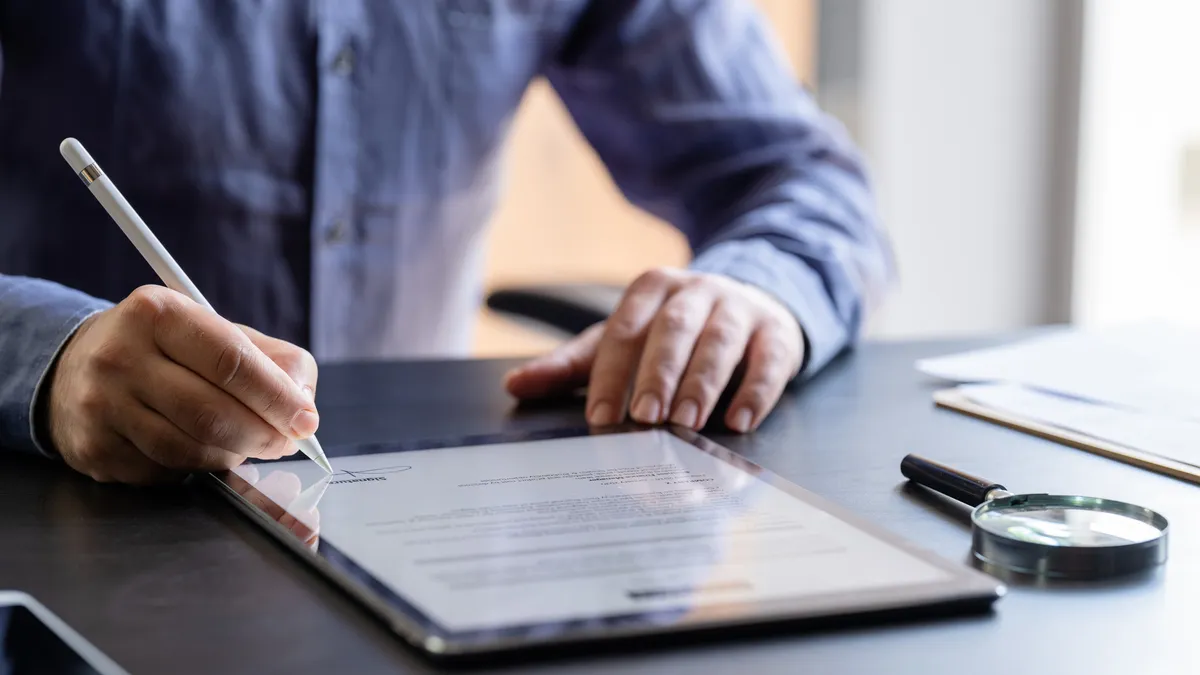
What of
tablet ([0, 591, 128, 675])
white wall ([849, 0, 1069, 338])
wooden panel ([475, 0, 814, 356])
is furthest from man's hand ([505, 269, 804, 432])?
white wall ([849, 0, 1069, 338])

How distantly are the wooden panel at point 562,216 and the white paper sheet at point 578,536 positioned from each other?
2.03 m

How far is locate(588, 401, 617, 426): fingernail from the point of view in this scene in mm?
836

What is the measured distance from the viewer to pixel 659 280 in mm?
941

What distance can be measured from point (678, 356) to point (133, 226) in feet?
1.17

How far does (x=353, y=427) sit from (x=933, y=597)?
451 mm

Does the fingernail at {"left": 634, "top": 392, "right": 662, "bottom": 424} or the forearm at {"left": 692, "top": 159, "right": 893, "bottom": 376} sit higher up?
the forearm at {"left": 692, "top": 159, "right": 893, "bottom": 376}

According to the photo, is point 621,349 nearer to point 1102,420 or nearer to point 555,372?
point 555,372

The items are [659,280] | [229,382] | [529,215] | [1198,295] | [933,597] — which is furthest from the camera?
[1198,295]

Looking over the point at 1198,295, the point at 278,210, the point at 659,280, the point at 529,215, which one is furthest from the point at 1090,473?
the point at 1198,295

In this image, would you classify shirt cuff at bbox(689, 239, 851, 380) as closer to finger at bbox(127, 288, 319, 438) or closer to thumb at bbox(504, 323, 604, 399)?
thumb at bbox(504, 323, 604, 399)

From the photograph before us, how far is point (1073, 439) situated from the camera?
0.78 m

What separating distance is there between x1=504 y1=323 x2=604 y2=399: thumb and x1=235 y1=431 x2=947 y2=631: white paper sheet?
18cm

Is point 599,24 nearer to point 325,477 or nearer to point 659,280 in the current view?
point 659,280

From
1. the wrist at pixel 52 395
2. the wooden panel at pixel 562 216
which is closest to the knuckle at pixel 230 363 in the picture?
the wrist at pixel 52 395
